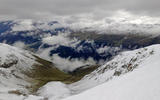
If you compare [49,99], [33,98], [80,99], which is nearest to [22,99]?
[33,98]

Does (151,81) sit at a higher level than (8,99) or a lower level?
lower

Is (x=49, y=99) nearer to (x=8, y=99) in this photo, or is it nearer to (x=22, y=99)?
(x=22, y=99)

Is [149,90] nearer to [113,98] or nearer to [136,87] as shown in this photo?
[136,87]

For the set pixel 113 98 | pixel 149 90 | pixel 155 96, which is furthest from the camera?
pixel 113 98

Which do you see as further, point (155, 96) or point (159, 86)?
point (159, 86)

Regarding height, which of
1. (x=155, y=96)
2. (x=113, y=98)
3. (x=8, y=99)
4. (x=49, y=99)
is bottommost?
(x=155, y=96)

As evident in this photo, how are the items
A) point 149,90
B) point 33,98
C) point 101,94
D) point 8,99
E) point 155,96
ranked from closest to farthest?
point 155,96
point 149,90
point 101,94
point 33,98
point 8,99

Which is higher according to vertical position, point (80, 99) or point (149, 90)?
point (80, 99)

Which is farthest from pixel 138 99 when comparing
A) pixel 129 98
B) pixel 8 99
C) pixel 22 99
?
pixel 8 99

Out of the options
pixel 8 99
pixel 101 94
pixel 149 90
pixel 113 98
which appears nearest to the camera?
pixel 149 90
